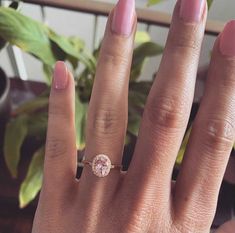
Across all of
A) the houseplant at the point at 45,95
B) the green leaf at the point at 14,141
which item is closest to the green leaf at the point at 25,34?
the houseplant at the point at 45,95

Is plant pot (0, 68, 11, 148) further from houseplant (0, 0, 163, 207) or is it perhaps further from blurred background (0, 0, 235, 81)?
blurred background (0, 0, 235, 81)

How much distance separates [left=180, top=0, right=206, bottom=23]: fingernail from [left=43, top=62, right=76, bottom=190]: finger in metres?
0.11

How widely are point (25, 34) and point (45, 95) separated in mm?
141

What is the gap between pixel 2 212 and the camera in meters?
0.65

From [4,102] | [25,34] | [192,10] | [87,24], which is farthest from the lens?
[87,24]

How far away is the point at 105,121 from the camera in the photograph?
298 mm

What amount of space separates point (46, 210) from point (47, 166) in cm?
4

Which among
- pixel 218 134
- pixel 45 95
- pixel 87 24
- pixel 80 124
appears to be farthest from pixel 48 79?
pixel 218 134

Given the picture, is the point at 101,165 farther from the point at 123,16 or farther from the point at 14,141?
the point at 14,141

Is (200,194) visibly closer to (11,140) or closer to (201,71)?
(201,71)

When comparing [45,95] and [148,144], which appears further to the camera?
[45,95]

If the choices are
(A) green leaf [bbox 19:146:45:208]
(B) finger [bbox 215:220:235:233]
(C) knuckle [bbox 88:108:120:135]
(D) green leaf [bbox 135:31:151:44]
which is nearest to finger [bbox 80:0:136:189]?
(C) knuckle [bbox 88:108:120:135]

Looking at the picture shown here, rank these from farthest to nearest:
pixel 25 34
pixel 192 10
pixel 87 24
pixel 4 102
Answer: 1. pixel 87 24
2. pixel 4 102
3. pixel 25 34
4. pixel 192 10

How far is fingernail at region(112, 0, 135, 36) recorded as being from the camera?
0.88ft
